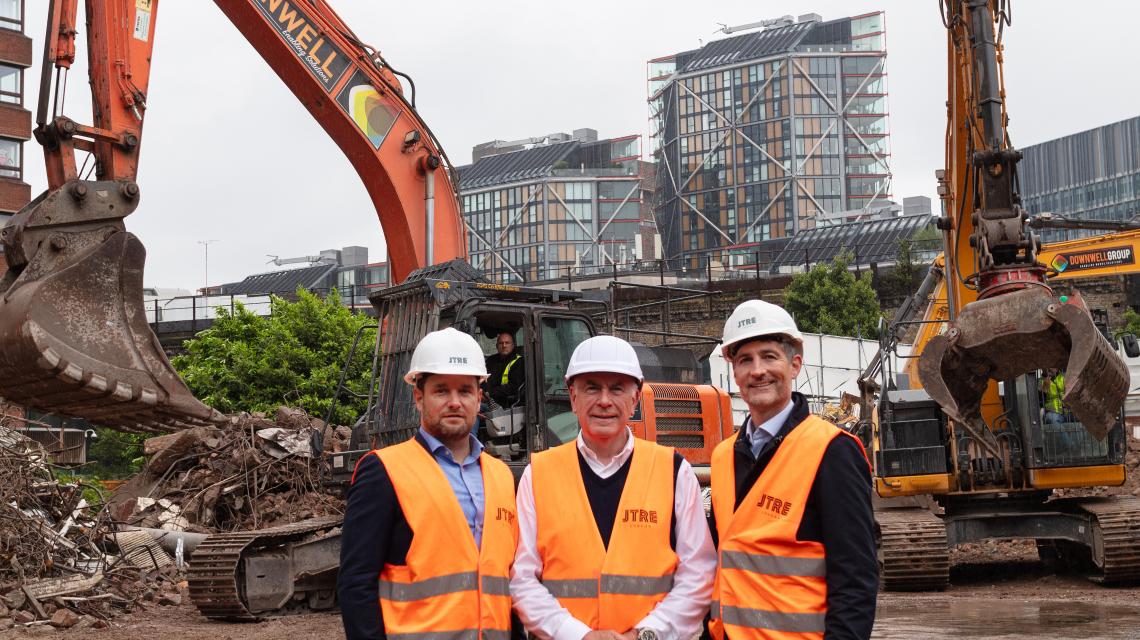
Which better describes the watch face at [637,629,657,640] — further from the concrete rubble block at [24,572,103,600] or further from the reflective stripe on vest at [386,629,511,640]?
the concrete rubble block at [24,572,103,600]

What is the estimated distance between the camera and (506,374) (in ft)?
36.3

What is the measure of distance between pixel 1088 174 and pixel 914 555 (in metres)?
91.1

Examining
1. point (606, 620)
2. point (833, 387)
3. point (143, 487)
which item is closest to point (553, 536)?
point (606, 620)

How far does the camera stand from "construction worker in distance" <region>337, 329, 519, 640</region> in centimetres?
425

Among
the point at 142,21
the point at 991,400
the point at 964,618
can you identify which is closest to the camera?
the point at 142,21

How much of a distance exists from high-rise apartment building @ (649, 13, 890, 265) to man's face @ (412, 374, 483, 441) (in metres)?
108

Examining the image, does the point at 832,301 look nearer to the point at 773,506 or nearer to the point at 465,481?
the point at 465,481

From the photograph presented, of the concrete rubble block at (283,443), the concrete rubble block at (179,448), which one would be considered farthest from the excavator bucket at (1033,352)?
the concrete rubble block at (179,448)

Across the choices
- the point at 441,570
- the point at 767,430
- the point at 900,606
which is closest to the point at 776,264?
the point at 900,606

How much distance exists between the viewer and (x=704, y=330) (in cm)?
4391

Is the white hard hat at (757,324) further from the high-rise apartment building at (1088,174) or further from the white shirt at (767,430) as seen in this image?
the high-rise apartment building at (1088,174)

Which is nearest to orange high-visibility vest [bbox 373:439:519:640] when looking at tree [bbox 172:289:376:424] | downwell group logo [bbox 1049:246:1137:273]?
downwell group logo [bbox 1049:246:1137:273]

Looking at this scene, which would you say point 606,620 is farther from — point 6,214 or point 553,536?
point 6,214

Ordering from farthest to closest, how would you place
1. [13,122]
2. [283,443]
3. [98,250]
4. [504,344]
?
[13,122], [283,443], [504,344], [98,250]
